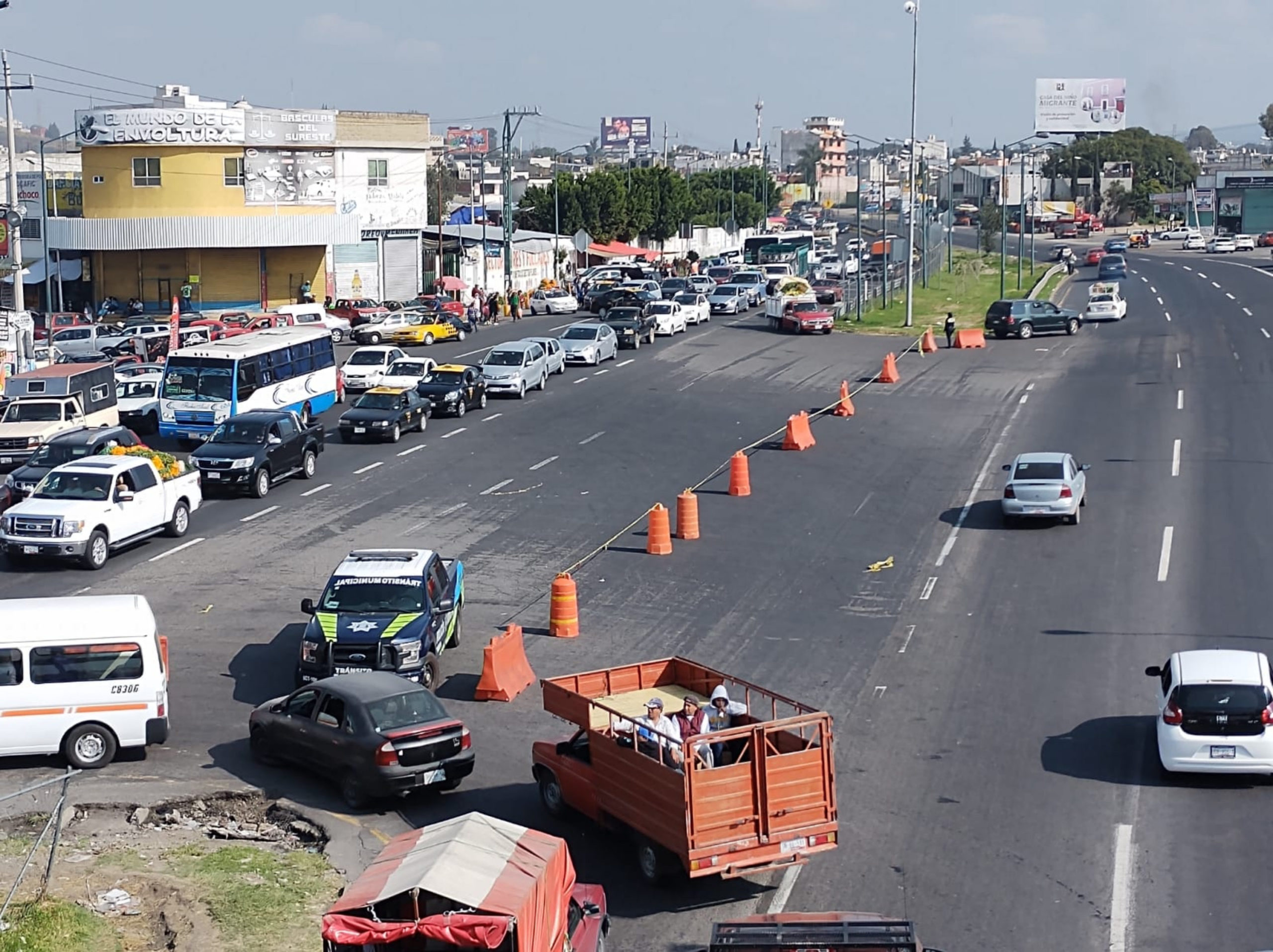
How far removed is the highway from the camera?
50.4 ft

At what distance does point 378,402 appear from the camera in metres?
40.5

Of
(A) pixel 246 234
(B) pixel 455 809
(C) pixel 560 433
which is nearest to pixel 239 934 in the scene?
(B) pixel 455 809

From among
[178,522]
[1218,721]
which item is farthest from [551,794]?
[178,522]

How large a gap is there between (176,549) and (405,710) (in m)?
12.6

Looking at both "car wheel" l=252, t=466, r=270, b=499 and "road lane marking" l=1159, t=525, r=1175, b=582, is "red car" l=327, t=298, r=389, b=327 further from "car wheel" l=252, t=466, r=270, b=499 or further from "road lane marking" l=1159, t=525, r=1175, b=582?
"road lane marking" l=1159, t=525, r=1175, b=582

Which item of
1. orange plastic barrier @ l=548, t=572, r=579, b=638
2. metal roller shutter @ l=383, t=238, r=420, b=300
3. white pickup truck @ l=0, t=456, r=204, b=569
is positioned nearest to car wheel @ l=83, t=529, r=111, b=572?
white pickup truck @ l=0, t=456, r=204, b=569

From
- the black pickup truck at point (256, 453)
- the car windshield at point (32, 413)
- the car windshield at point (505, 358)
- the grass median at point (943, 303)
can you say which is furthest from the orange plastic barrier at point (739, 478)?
the grass median at point (943, 303)

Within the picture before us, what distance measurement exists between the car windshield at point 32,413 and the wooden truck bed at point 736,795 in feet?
79.5

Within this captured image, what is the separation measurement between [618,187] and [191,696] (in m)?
98.2

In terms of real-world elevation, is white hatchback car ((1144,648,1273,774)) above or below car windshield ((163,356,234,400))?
below

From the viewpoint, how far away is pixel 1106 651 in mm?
23219

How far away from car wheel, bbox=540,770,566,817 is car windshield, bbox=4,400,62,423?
2329cm

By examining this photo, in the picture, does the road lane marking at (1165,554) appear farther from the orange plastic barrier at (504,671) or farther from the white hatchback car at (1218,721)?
the orange plastic barrier at (504,671)

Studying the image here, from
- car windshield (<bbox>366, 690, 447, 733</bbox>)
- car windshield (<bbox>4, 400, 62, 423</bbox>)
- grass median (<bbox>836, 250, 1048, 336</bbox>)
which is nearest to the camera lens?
car windshield (<bbox>366, 690, 447, 733</bbox>)
